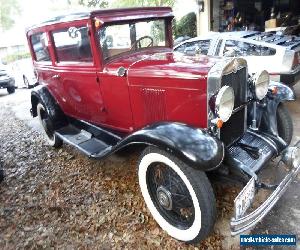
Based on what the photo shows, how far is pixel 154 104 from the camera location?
2984 millimetres

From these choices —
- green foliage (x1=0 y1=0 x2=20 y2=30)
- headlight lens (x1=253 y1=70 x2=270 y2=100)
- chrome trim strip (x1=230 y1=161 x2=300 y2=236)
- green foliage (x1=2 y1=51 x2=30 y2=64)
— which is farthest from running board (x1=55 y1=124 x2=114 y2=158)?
green foliage (x1=0 y1=0 x2=20 y2=30)

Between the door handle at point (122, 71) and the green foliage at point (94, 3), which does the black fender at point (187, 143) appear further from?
the green foliage at point (94, 3)

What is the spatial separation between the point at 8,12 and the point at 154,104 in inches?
1662

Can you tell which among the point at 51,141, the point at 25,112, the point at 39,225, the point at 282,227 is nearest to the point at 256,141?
the point at 282,227

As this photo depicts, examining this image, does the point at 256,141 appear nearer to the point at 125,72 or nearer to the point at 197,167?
the point at 197,167

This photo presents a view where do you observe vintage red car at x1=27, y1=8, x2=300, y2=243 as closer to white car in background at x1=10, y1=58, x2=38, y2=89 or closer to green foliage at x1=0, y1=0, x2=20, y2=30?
white car in background at x1=10, y1=58, x2=38, y2=89

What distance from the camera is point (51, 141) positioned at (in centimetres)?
481

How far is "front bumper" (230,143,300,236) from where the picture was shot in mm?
2131

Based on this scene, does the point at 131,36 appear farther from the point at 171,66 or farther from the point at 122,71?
the point at 171,66

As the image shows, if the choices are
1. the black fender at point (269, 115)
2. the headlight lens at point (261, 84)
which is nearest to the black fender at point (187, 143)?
the headlight lens at point (261, 84)

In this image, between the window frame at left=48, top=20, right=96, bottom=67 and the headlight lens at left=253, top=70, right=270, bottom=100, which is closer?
the headlight lens at left=253, top=70, right=270, bottom=100

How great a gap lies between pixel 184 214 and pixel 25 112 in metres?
6.09

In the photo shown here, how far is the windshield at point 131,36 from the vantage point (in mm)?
3275

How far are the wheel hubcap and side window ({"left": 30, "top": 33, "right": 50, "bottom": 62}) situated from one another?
8.86 ft
